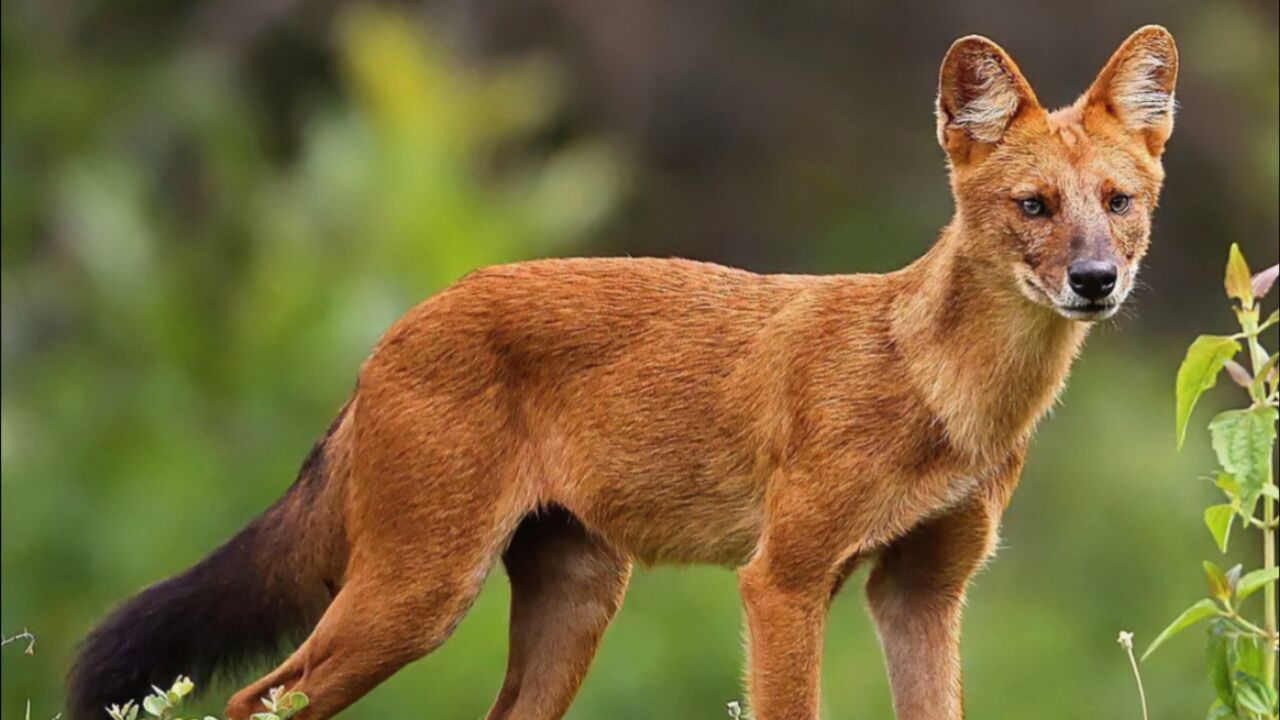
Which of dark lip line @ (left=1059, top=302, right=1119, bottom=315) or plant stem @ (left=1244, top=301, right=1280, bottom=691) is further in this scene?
dark lip line @ (left=1059, top=302, right=1119, bottom=315)

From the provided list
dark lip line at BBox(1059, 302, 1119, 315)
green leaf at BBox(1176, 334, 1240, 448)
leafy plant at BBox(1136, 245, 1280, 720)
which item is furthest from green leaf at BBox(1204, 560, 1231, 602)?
dark lip line at BBox(1059, 302, 1119, 315)

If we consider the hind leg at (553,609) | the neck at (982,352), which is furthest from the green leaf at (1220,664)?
the hind leg at (553,609)

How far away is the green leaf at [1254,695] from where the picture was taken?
6629 mm

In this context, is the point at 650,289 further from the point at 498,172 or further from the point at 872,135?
the point at 872,135

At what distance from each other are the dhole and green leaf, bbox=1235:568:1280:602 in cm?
100

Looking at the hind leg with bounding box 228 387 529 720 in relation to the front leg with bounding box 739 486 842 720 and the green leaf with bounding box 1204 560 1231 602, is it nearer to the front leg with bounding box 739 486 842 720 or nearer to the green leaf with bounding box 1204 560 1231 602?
the front leg with bounding box 739 486 842 720

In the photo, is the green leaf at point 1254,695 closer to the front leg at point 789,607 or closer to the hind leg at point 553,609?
the front leg at point 789,607

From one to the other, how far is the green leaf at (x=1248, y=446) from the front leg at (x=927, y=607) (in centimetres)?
132

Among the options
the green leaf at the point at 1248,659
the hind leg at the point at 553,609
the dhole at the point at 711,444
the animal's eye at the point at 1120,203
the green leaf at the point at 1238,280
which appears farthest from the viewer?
the hind leg at the point at 553,609

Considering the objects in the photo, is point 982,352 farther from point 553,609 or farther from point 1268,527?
point 553,609

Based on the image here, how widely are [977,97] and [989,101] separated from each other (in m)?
0.04

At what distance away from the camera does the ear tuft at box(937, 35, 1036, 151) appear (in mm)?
7578

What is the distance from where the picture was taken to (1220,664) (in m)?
6.70

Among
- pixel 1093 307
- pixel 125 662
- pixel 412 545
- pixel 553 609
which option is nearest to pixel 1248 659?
pixel 1093 307
